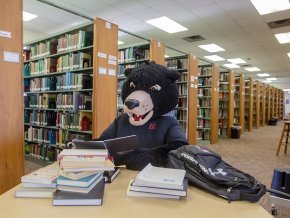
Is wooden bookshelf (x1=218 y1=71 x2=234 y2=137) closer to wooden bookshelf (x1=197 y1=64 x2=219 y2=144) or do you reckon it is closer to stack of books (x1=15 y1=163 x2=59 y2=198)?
wooden bookshelf (x1=197 y1=64 x2=219 y2=144)

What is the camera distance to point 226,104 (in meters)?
7.68

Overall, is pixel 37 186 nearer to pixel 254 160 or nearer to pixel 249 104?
pixel 254 160

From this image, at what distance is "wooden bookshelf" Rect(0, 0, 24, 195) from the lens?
7.65ft

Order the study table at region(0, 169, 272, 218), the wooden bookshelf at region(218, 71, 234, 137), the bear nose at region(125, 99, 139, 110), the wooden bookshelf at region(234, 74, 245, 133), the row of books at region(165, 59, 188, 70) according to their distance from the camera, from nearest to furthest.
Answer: the study table at region(0, 169, 272, 218) < the bear nose at region(125, 99, 139, 110) < the row of books at region(165, 59, 188, 70) < the wooden bookshelf at region(218, 71, 234, 137) < the wooden bookshelf at region(234, 74, 245, 133)

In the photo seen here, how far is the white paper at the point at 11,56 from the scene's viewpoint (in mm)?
2335

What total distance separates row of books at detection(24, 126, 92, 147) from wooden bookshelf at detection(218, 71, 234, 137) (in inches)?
201

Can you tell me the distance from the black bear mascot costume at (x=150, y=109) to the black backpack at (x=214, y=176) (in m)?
0.29

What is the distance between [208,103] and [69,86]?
400 cm

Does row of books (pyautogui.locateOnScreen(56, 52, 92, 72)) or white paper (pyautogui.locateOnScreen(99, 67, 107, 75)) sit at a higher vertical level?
row of books (pyautogui.locateOnScreen(56, 52, 92, 72))

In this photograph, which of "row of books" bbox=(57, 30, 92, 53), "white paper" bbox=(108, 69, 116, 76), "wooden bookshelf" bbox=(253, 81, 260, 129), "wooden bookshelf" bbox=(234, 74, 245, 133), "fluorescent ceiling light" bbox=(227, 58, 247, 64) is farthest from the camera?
"wooden bookshelf" bbox=(253, 81, 260, 129)

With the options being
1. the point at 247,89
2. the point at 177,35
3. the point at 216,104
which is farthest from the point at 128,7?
the point at 247,89

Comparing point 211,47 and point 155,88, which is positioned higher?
point 211,47

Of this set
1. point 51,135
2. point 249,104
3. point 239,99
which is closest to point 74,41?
point 51,135

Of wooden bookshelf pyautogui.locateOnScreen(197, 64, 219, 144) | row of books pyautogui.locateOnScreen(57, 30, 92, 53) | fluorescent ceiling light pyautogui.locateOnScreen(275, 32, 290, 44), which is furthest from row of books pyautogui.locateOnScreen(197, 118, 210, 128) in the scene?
row of books pyautogui.locateOnScreen(57, 30, 92, 53)
